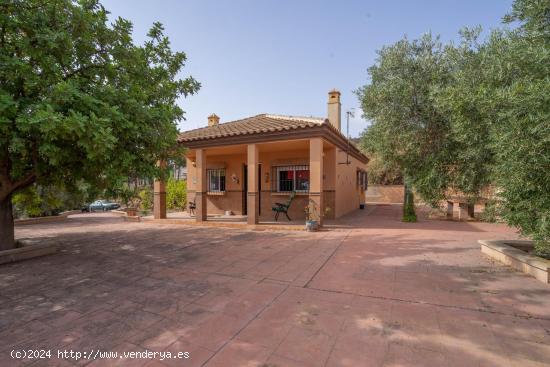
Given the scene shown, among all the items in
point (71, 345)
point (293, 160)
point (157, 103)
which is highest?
point (157, 103)

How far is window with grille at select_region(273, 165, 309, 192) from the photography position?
11547 mm

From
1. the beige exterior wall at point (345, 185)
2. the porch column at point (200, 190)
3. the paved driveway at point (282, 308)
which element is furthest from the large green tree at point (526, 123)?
the porch column at point (200, 190)

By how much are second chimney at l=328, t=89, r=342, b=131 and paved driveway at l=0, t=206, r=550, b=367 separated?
9135mm

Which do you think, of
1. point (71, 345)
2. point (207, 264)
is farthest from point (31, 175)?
point (71, 345)

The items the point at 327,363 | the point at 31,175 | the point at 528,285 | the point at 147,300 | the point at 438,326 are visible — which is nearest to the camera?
the point at 327,363

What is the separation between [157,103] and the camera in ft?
20.8

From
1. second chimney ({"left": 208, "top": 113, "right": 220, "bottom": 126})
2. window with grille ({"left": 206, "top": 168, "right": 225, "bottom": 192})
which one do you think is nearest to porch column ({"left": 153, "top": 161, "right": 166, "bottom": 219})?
window with grille ({"left": 206, "top": 168, "right": 225, "bottom": 192})

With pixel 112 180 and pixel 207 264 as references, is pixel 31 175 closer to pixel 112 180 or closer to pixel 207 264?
pixel 112 180

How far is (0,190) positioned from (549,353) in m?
8.99

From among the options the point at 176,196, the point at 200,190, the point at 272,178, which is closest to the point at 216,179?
the point at 200,190

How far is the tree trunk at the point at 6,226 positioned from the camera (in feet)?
19.3

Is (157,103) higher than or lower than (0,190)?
higher

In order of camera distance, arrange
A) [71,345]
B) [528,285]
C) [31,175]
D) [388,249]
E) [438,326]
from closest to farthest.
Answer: [71,345] < [438,326] < [528,285] < [31,175] < [388,249]

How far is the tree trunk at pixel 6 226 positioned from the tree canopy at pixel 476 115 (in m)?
9.56
